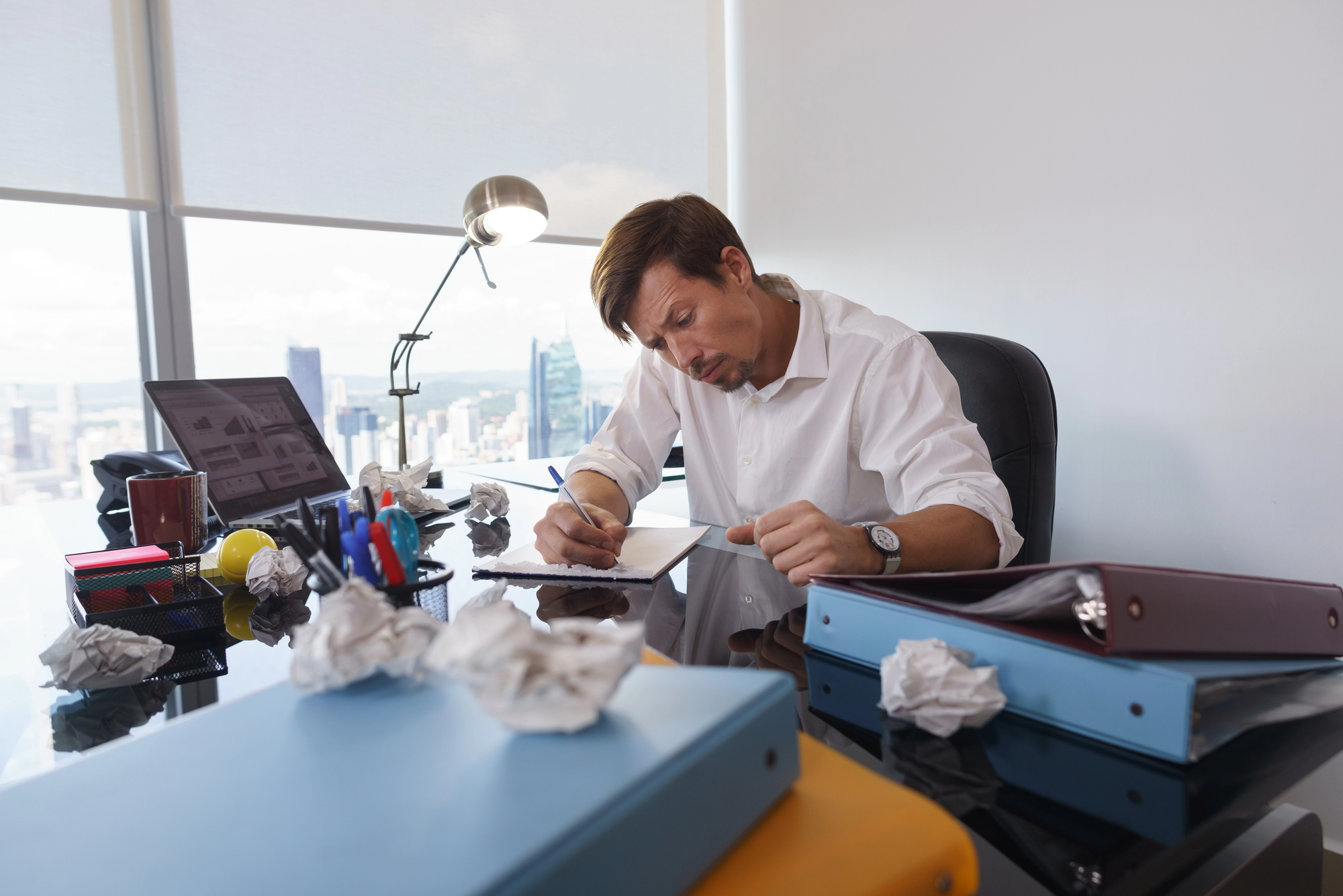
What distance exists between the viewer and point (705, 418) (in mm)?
1747

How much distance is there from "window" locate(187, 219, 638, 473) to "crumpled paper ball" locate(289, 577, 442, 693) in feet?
8.27

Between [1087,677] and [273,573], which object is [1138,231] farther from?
[273,573]

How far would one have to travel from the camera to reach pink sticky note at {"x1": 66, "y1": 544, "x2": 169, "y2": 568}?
869mm

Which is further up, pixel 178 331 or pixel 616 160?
pixel 616 160

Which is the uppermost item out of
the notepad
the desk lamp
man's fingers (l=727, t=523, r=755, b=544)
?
the desk lamp

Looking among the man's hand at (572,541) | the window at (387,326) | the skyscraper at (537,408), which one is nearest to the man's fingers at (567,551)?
the man's hand at (572,541)

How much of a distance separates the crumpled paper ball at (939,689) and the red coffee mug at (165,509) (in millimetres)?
958

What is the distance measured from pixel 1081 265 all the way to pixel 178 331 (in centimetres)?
267

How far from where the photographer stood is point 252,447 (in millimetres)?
1472

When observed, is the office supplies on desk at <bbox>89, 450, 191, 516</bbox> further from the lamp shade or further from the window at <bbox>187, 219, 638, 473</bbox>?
the window at <bbox>187, 219, 638, 473</bbox>

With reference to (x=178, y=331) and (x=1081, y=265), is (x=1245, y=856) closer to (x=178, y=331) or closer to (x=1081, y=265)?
(x=1081, y=265)

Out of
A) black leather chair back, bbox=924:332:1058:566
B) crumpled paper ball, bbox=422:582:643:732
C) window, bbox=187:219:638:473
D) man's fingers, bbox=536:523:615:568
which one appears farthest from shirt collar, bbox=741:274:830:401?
window, bbox=187:219:638:473

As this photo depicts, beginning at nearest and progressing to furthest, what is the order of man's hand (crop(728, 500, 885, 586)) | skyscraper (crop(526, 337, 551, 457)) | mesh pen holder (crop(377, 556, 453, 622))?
mesh pen holder (crop(377, 556, 453, 622)) < man's hand (crop(728, 500, 885, 586)) < skyscraper (crop(526, 337, 551, 457))

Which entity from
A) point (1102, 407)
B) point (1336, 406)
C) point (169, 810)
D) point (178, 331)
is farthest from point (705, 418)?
point (178, 331)
